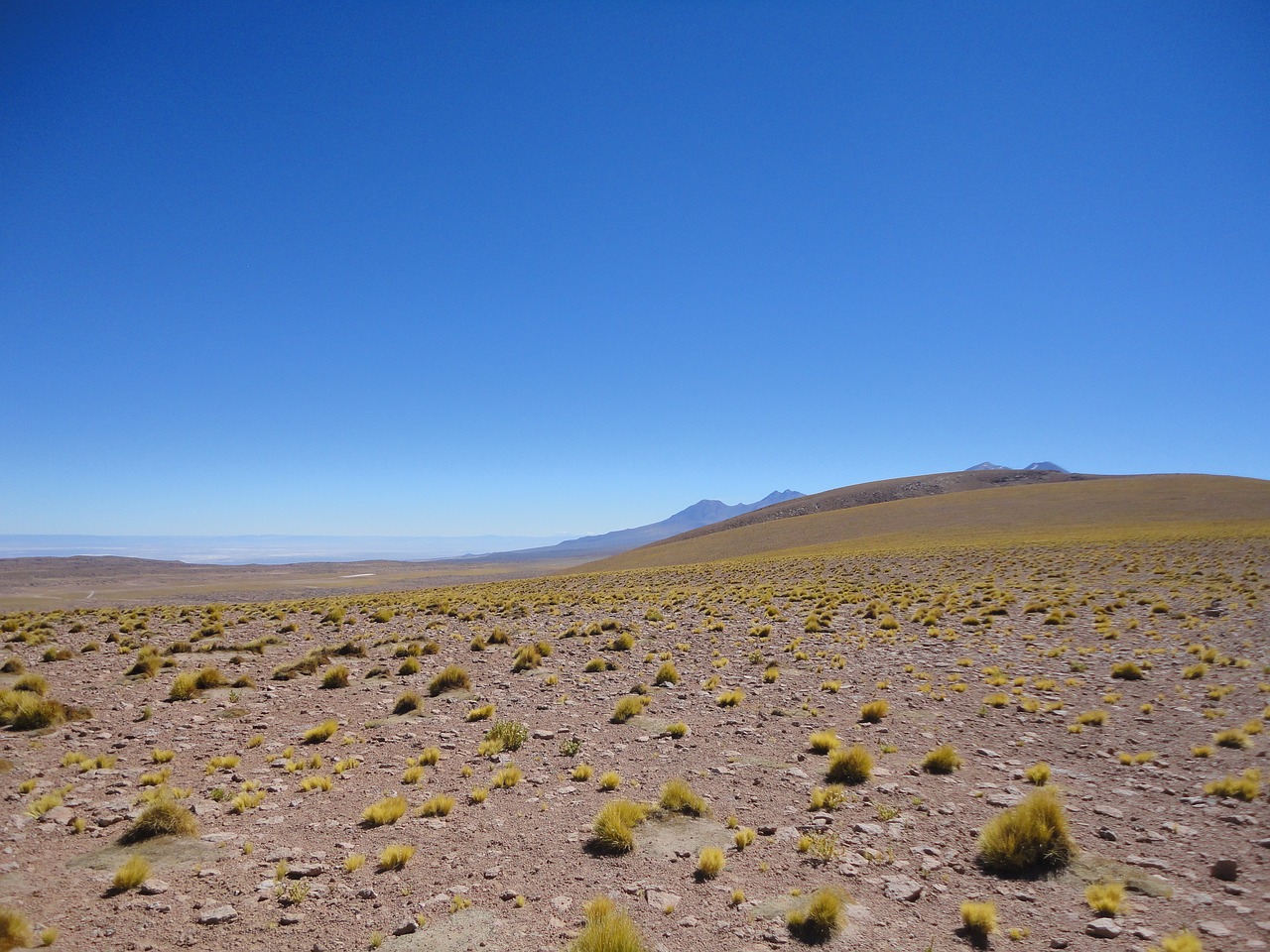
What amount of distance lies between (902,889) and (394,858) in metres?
4.89

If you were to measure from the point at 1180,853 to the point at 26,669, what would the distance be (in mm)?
19720

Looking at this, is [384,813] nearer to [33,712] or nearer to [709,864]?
[709,864]

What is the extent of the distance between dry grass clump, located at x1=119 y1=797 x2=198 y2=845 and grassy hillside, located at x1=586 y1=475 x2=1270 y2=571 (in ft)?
148

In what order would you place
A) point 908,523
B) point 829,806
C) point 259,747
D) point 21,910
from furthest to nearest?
point 908,523 < point 259,747 < point 829,806 < point 21,910

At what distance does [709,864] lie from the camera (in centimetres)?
578

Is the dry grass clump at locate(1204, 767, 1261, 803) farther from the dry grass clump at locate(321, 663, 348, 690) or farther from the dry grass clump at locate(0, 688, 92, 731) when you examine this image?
the dry grass clump at locate(0, 688, 92, 731)

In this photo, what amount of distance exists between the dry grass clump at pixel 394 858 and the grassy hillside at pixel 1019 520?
44201 millimetres

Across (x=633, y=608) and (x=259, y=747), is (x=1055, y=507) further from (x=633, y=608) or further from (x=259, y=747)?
(x=259, y=747)

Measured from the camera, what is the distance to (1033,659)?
14.2 m

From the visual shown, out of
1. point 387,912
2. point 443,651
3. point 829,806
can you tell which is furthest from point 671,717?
point 443,651

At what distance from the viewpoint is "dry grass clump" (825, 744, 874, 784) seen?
7.92 meters

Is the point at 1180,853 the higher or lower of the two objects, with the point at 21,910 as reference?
lower

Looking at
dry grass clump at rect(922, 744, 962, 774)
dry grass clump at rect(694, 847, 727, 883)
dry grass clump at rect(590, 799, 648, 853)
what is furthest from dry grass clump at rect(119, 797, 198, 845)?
dry grass clump at rect(922, 744, 962, 774)

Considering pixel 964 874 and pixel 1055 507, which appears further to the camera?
pixel 1055 507
